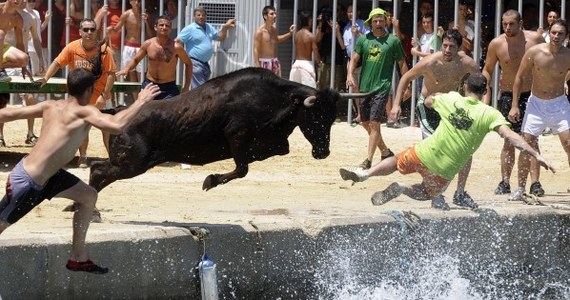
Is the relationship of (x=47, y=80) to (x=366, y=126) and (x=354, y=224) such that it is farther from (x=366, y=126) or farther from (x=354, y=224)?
(x=354, y=224)

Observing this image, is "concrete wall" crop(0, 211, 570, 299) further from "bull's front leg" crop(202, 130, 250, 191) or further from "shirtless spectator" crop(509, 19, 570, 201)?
"shirtless spectator" crop(509, 19, 570, 201)

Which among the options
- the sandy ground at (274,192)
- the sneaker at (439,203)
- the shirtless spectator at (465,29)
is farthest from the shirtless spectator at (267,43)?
the sneaker at (439,203)

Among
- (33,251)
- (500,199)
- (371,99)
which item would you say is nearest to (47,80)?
(371,99)

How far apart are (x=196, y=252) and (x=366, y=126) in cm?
609

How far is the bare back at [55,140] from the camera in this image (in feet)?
28.1

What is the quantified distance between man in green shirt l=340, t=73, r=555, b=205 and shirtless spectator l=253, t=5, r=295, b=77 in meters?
6.96

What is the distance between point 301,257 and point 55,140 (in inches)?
97.4

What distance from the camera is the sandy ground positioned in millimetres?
10727

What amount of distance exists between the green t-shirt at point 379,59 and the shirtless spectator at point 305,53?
2.52 metres

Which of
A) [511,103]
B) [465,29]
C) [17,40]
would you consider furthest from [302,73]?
[511,103]

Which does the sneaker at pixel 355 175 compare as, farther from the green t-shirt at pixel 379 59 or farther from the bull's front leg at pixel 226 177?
the green t-shirt at pixel 379 59

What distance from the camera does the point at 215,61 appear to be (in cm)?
1875

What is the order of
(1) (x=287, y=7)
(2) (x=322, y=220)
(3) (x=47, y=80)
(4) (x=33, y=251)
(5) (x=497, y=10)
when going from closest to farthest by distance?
(4) (x=33, y=251) < (2) (x=322, y=220) < (3) (x=47, y=80) < (5) (x=497, y=10) < (1) (x=287, y=7)

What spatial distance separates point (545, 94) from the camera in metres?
13.0
